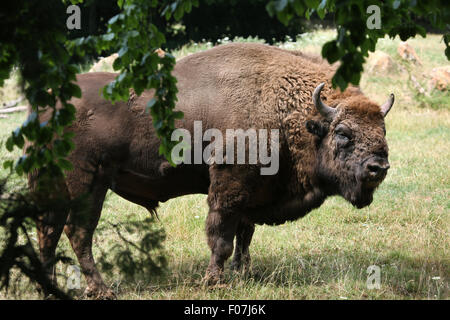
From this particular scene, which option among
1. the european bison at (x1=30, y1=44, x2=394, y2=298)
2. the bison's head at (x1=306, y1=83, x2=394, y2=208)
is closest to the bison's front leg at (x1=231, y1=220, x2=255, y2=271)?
the european bison at (x1=30, y1=44, x2=394, y2=298)

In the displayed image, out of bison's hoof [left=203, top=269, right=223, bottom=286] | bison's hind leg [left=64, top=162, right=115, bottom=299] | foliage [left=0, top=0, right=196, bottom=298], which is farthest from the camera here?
bison's hoof [left=203, top=269, right=223, bottom=286]

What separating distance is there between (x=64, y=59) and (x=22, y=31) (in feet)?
1.11

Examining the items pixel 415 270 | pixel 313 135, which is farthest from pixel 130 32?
pixel 415 270

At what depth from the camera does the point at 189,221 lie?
7352mm

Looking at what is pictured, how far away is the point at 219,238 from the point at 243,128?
3.62 feet

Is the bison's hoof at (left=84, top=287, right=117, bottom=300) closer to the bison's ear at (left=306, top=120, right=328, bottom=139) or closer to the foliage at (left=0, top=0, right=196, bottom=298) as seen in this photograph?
the foliage at (left=0, top=0, right=196, bottom=298)

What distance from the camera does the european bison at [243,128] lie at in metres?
5.27

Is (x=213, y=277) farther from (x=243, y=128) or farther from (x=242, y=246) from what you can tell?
(x=243, y=128)

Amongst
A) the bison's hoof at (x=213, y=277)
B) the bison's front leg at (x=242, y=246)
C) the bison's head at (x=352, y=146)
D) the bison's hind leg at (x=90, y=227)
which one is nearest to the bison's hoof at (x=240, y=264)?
the bison's front leg at (x=242, y=246)

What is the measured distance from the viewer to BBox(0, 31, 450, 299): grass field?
5.33 meters

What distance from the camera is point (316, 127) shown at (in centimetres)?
538

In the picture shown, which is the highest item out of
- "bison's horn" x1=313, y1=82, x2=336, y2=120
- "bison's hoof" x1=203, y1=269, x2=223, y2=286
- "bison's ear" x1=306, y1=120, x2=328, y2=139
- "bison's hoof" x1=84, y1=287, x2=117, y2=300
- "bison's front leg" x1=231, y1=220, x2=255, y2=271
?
"bison's horn" x1=313, y1=82, x2=336, y2=120

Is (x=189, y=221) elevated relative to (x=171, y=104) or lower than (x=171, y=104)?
lower
